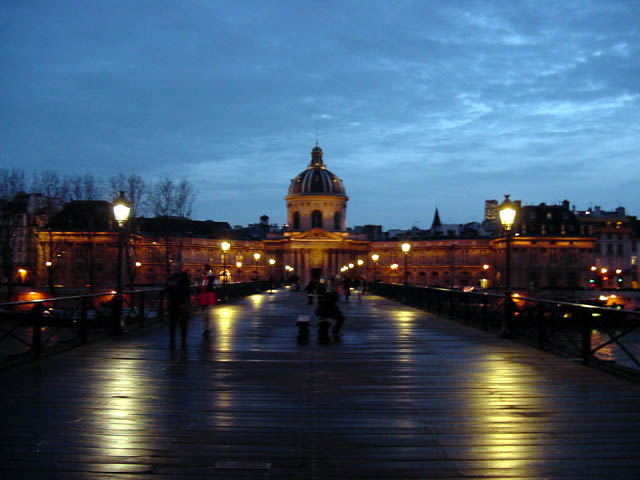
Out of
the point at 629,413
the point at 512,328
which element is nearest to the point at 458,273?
the point at 512,328

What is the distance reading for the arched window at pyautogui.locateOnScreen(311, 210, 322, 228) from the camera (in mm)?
137000

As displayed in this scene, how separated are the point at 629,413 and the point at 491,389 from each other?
2.31 meters

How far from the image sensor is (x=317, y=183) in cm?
13612

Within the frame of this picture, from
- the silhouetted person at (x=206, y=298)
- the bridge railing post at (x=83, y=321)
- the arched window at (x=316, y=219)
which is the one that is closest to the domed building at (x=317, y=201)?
the arched window at (x=316, y=219)

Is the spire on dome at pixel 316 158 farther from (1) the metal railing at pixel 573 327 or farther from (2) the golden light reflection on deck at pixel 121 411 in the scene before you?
(2) the golden light reflection on deck at pixel 121 411

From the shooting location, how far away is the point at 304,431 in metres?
8.01

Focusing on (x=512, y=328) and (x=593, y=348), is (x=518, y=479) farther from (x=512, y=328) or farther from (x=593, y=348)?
(x=512, y=328)

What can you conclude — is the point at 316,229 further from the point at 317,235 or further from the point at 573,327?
the point at 573,327

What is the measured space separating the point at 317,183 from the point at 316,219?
7.11 metres

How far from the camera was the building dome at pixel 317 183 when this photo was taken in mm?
136000

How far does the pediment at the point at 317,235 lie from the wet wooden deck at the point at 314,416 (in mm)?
117281

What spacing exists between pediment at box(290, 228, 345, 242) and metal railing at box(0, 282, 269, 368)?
357 feet

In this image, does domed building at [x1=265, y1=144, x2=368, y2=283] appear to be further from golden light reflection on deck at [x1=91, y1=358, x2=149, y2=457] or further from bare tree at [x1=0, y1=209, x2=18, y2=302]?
golden light reflection on deck at [x1=91, y1=358, x2=149, y2=457]

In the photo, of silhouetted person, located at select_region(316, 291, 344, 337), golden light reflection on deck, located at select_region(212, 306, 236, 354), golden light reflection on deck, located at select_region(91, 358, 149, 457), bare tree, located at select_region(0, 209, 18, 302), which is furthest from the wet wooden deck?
bare tree, located at select_region(0, 209, 18, 302)
